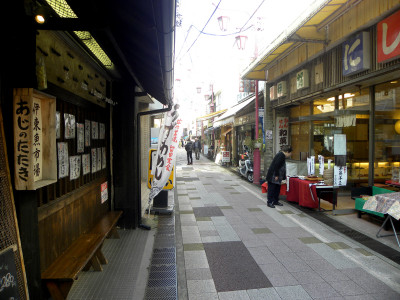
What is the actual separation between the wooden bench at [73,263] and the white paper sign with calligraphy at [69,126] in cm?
174

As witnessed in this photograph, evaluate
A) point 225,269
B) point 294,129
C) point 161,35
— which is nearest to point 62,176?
point 161,35

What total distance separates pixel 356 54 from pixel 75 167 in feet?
24.6

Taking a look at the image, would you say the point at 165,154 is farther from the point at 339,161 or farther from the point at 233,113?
the point at 233,113

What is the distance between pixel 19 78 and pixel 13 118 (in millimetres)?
372

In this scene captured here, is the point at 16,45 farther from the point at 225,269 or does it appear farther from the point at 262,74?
the point at 262,74

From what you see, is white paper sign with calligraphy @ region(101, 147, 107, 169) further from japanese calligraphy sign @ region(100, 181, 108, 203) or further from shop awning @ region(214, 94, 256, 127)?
shop awning @ region(214, 94, 256, 127)

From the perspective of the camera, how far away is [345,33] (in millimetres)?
7938

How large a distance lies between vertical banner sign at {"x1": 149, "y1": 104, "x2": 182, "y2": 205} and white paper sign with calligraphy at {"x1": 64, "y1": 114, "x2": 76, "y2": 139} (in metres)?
2.54

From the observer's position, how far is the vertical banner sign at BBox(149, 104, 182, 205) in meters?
7.01

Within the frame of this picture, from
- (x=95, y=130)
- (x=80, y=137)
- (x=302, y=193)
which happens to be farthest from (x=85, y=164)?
(x=302, y=193)

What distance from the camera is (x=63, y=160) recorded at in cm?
440

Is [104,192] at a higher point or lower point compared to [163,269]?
higher

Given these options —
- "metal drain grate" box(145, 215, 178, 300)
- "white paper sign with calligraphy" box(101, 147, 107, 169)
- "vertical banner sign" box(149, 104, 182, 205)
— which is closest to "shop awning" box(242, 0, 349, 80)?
"vertical banner sign" box(149, 104, 182, 205)

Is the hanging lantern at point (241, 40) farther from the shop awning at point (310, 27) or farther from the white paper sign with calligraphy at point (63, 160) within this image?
the white paper sign with calligraphy at point (63, 160)
